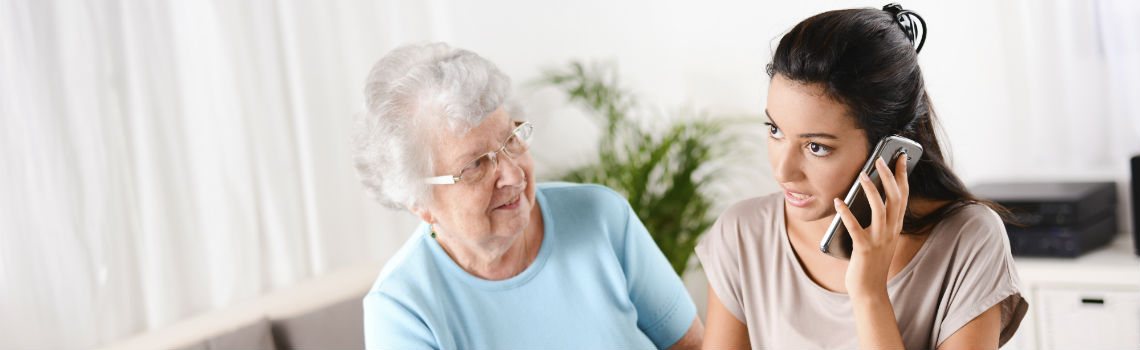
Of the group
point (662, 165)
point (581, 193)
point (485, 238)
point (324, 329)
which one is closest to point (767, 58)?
point (662, 165)

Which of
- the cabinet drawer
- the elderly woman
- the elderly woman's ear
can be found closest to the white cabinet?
the cabinet drawer

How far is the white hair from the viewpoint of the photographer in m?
1.45

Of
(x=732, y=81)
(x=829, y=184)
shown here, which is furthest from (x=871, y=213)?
(x=732, y=81)

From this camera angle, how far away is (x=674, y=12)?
3.51 metres

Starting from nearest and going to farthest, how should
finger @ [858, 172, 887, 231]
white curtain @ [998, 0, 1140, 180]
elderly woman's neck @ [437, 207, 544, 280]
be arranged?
finger @ [858, 172, 887, 231] → elderly woman's neck @ [437, 207, 544, 280] → white curtain @ [998, 0, 1140, 180]

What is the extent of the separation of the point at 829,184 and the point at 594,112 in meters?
2.24

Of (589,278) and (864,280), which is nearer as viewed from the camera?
(864,280)

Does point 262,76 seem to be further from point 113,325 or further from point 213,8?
point 113,325

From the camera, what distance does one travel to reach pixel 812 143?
46.9 inches

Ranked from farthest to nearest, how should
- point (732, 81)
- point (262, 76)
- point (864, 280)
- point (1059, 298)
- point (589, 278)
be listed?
1. point (732, 81)
2. point (262, 76)
3. point (1059, 298)
4. point (589, 278)
5. point (864, 280)

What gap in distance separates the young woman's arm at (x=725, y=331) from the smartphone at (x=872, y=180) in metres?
0.22

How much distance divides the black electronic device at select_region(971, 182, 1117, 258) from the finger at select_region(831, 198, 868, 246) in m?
1.67

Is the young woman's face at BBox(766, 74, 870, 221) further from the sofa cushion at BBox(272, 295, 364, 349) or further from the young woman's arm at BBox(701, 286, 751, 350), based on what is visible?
the sofa cushion at BBox(272, 295, 364, 349)

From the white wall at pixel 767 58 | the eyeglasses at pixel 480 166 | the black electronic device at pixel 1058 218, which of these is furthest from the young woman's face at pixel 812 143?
the black electronic device at pixel 1058 218
